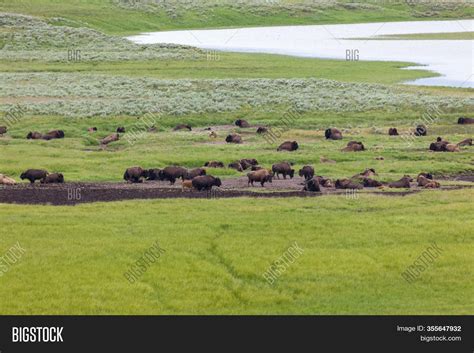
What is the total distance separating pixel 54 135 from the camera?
172 feet

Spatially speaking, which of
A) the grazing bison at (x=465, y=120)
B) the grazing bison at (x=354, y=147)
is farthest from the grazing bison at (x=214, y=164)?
the grazing bison at (x=465, y=120)

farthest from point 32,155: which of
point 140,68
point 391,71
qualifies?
point 391,71

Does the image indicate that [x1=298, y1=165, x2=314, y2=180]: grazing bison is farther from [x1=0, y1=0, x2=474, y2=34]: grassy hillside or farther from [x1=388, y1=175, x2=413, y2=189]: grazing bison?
[x1=0, y1=0, x2=474, y2=34]: grassy hillside

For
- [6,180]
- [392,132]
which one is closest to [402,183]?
[392,132]

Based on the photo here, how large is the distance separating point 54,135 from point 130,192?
59.8 ft

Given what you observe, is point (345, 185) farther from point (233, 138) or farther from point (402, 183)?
point (233, 138)

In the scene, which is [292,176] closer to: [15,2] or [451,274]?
[451,274]

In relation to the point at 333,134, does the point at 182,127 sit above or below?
below

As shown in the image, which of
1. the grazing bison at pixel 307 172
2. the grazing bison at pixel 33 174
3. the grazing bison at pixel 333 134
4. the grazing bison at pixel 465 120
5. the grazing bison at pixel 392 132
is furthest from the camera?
the grazing bison at pixel 465 120

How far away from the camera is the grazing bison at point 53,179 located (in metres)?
38.4

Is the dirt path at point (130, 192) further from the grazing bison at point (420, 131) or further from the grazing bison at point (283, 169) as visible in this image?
the grazing bison at point (420, 131)

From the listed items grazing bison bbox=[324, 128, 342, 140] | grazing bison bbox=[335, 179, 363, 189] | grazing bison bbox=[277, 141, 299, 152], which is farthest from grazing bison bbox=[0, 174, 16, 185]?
grazing bison bbox=[324, 128, 342, 140]

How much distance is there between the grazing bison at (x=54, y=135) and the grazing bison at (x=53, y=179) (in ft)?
45.2
